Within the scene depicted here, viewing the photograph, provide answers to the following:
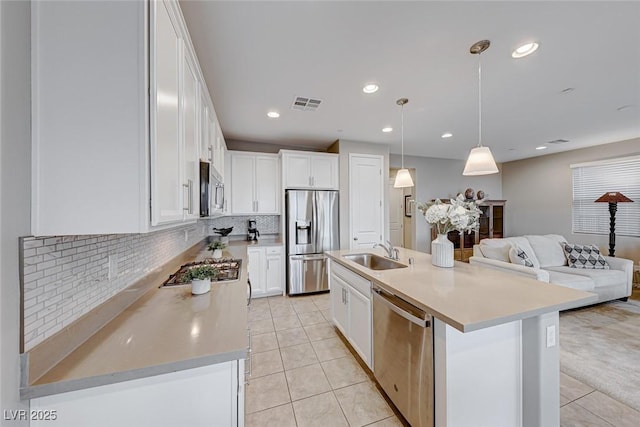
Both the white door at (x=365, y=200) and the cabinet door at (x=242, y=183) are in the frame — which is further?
the white door at (x=365, y=200)

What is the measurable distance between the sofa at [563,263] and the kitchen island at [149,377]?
3.23 m

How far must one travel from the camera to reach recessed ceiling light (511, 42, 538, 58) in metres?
1.81

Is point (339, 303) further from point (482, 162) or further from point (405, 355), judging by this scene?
point (482, 162)

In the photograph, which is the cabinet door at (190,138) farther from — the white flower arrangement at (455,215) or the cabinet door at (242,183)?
the cabinet door at (242,183)

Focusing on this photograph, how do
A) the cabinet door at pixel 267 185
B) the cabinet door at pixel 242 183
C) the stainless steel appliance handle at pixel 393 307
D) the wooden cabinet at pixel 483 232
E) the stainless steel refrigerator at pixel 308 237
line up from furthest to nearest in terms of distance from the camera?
the wooden cabinet at pixel 483 232
the cabinet door at pixel 267 185
the cabinet door at pixel 242 183
the stainless steel refrigerator at pixel 308 237
the stainless steel appliance handle at pixel 393 307

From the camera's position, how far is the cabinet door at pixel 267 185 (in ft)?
13.4

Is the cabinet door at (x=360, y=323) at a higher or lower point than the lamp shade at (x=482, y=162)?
lower

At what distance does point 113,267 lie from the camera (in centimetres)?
120

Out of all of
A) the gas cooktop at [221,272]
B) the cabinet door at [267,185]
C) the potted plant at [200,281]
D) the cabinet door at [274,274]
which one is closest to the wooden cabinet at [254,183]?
the cabinet door at [267,185]

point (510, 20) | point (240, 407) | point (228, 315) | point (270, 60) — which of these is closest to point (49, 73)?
point (228, 315)

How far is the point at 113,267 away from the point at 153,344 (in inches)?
20.5

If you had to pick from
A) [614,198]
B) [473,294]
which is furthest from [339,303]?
[614,198]

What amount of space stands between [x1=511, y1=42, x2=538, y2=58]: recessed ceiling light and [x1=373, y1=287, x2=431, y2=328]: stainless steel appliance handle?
215cm

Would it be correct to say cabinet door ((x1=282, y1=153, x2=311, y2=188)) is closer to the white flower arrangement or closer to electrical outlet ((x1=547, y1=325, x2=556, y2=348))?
the white flower arrangement
